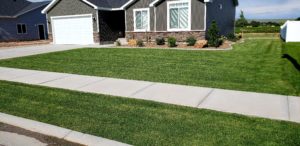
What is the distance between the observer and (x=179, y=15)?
20.0 metres

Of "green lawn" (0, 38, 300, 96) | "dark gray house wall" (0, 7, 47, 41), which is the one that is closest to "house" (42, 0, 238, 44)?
"green lawn" (0, 38, 300, 96)

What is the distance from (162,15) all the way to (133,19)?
297 centimetres

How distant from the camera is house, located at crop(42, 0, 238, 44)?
768 inches

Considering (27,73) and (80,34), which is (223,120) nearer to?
(27,73)

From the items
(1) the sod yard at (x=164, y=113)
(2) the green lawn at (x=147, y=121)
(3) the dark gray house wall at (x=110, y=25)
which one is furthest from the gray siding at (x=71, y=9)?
(2) the green lawn at (x=147, y=121)

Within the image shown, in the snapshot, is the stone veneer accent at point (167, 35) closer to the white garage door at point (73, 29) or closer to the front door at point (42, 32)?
the white garage door at point (73, 29)

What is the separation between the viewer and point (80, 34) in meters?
24.9

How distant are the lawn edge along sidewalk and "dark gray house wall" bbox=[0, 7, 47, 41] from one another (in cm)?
Answer: 3232

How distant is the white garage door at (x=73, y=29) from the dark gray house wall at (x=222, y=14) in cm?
1075

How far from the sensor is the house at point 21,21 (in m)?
33.4

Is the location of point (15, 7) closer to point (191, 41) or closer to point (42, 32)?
point (42, 32)

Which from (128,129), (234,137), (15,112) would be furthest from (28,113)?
(234,137)

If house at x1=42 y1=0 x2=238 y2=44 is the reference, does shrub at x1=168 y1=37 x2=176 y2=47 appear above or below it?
below

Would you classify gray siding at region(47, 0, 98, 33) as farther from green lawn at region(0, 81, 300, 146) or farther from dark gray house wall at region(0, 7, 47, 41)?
green lawn at region(0, 81, 300, 146)
